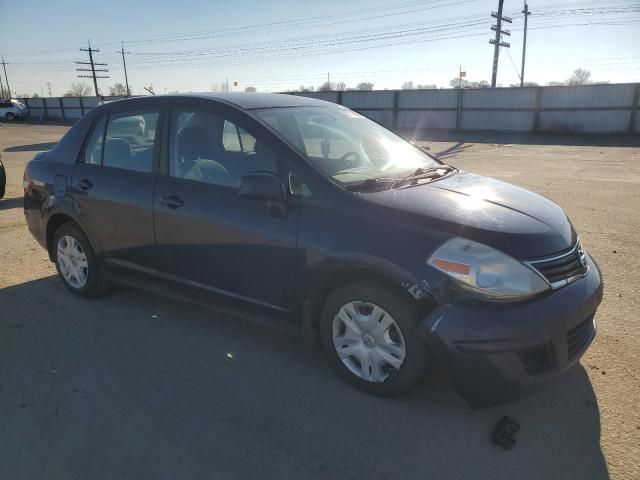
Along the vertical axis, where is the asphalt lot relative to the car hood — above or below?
below

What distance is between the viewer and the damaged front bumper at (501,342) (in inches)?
93.0

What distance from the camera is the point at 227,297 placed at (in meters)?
3.35

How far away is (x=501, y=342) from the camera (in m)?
2.35

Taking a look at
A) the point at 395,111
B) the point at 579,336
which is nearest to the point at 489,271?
Result: the point at 579,336

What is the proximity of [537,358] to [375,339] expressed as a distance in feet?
2.75

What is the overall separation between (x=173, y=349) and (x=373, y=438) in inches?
64.7

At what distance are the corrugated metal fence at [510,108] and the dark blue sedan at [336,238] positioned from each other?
60.1 feet

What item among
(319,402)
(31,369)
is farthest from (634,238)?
(31,369)

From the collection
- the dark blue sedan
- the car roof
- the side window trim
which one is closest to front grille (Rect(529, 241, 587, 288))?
the dark blue sedan

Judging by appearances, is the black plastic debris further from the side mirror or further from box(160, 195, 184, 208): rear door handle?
box(160, 195, 184, 208): rear door handle

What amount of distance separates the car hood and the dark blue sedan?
11 millimetres

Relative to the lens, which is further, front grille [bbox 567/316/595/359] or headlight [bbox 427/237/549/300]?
front grille [bbox 567/316/595/359]

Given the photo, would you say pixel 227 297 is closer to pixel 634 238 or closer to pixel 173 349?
pixel 173 349

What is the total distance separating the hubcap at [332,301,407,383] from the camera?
2.72 m
